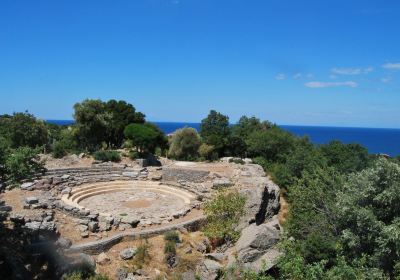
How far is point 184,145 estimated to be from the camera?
4547cm

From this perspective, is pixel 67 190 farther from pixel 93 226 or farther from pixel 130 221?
pixel 130 221

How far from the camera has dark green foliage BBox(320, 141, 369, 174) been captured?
31.5 metres

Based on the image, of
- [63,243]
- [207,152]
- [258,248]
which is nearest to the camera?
[258,248]

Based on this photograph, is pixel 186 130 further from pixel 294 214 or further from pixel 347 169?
pixel 294 214

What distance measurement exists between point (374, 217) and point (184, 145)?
3346cm

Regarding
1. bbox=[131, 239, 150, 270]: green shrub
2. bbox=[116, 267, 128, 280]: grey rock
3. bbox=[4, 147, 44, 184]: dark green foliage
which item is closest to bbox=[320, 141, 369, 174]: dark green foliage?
bbox=[131, 239, 150, 270]: green shrub

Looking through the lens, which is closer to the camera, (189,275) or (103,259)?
(189,275)

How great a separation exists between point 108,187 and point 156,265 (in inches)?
541

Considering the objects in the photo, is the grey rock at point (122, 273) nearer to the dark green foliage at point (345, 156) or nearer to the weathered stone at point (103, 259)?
the weathered stone at point (103, 259)

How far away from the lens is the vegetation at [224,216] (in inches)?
730

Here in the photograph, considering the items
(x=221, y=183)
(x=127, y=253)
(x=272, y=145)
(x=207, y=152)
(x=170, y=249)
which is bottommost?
(x=127, y=253)

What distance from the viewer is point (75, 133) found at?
4166cm

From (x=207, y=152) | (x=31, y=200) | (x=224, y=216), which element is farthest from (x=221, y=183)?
(x=207, y=152)

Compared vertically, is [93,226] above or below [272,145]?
below
